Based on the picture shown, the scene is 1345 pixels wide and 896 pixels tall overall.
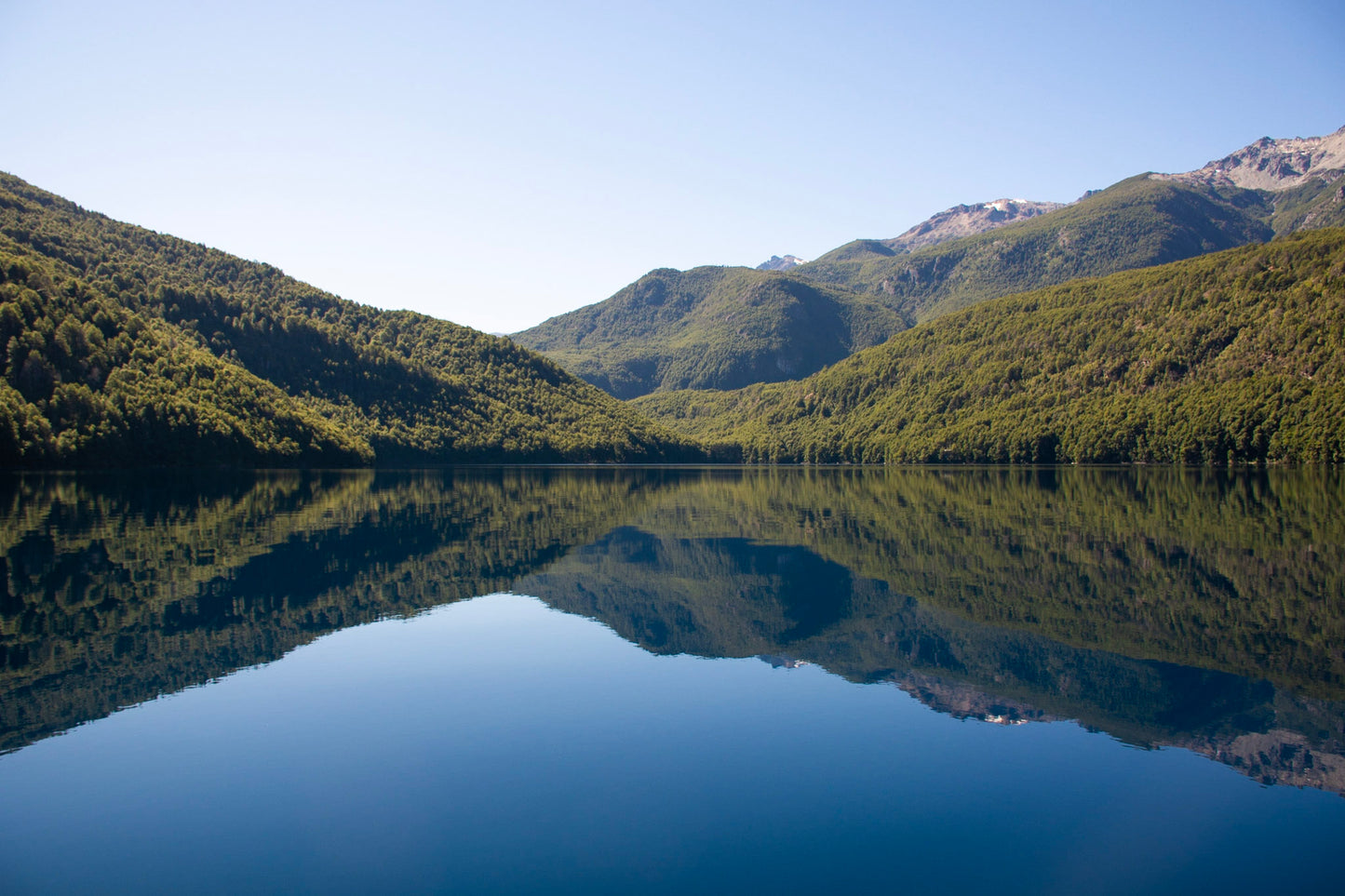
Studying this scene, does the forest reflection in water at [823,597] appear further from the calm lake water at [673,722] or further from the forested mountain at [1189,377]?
the forested mountain at [1189,377]

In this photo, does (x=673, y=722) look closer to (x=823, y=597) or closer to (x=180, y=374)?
(x=823, y=597)

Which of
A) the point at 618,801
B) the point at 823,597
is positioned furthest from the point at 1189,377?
the point at 618,801

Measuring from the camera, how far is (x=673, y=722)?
1486 centimetres

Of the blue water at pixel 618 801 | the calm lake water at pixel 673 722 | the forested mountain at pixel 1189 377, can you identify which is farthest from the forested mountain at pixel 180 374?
the forested mountain at pixel 1189 377

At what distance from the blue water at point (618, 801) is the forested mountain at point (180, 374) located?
9381 centimetres

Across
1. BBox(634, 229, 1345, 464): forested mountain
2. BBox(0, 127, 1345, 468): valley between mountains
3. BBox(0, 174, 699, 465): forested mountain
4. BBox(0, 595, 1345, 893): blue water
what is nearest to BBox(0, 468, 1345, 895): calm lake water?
BBox(0, 595, 1345, 893): blue water

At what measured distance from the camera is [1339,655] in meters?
17.2

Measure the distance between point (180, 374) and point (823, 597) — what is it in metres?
120

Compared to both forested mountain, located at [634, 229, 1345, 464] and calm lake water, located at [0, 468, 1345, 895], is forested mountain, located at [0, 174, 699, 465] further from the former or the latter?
forested mountain, located at [634, 229, 1345, 464]

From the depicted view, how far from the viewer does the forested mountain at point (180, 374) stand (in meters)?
A: 96.4

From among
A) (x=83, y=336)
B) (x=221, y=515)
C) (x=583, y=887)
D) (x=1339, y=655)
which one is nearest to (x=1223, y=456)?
(x=1339, y=655)

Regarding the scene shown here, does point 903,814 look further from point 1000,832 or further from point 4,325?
point 4,325

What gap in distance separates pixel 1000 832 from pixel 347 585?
2210 cm

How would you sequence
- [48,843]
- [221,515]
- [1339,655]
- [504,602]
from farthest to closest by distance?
[221,515], [504,602], [1339,655], [48,843]
